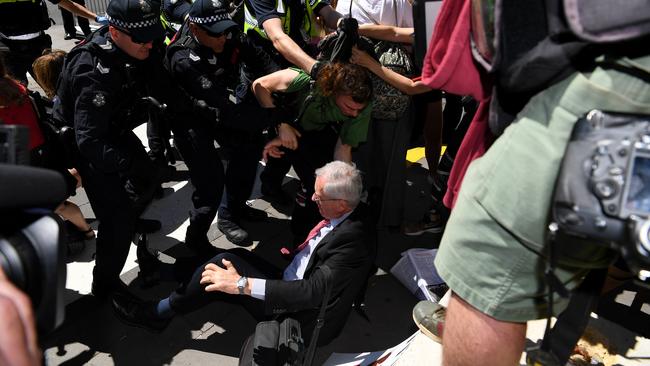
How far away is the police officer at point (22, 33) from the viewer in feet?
16.5

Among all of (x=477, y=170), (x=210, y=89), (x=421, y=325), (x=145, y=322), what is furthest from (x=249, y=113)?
(x=477, y=170)

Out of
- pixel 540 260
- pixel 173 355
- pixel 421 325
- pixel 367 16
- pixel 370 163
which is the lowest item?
pixel 173 355

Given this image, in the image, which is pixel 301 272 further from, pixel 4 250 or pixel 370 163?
pixel 4 250

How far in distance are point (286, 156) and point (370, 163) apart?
0.64 meters

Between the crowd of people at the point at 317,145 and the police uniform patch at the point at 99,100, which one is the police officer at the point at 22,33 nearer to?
the crowd of people at the point at 317,145

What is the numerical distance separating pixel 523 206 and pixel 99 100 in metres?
2.44

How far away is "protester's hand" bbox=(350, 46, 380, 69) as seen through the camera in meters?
3.22

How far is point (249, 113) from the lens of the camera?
143 inches

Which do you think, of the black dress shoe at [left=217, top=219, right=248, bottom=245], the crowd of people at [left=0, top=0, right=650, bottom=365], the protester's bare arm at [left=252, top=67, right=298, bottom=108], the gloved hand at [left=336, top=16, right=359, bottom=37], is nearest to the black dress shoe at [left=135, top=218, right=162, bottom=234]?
the crowd of people at [left=0, top=0, right=650, bottom=365]

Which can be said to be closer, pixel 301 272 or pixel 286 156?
pixel 301 272

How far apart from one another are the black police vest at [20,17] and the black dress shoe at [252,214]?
9.66 feet

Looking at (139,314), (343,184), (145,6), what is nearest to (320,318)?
(343,184)

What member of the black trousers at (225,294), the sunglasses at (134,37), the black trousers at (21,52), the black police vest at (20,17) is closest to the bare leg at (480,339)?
the black trousers at (225,294)

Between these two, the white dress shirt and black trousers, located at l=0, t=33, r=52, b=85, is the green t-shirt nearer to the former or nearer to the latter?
the white dress shirt
